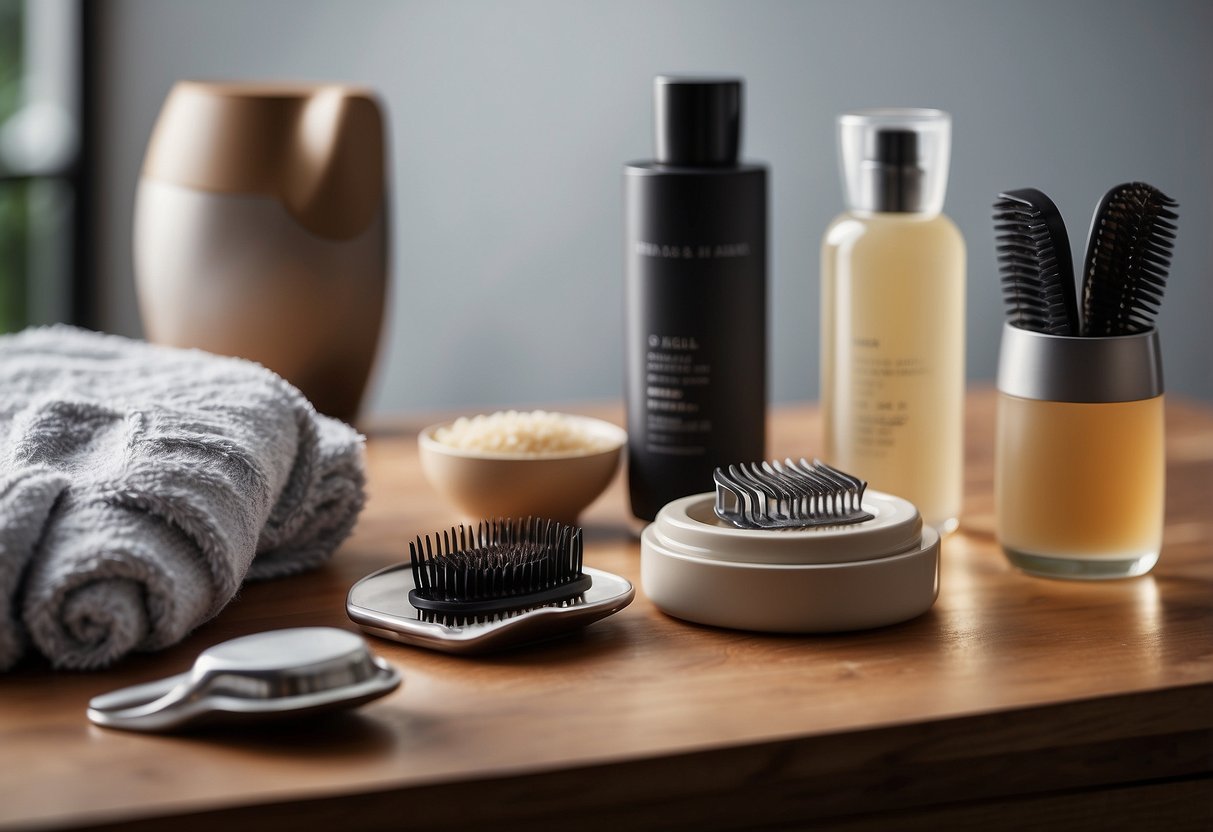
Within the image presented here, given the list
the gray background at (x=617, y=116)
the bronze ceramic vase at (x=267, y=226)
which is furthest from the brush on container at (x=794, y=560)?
the gray background at (x=617, y=116)

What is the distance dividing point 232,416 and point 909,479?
36 centimetres

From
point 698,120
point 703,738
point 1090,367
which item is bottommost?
point 703,738

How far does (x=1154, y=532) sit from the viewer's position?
0.65 meters

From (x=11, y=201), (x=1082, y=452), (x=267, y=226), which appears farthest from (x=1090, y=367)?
(x=11, y=201)

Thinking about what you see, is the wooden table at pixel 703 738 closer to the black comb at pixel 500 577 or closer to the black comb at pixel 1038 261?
the black comb at pixel 500 577

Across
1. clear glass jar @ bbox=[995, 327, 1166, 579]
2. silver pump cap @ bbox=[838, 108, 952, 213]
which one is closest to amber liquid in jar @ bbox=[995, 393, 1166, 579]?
clear glass jar @ bbox=[995, 327, 1166, 579]

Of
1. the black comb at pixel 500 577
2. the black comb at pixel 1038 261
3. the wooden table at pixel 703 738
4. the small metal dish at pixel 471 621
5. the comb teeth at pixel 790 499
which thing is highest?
the black comb at pixel 1038 261

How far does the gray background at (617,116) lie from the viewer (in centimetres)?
180

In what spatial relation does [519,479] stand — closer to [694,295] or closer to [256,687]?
[694,295]

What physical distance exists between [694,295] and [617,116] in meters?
1.22

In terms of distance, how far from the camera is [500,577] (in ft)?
1.82

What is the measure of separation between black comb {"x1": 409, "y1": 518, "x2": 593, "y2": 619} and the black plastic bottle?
0.48 feet

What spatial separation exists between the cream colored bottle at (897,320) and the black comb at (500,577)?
0.21 metres

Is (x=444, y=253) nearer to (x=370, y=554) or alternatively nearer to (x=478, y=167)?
(x=478, y=167)
